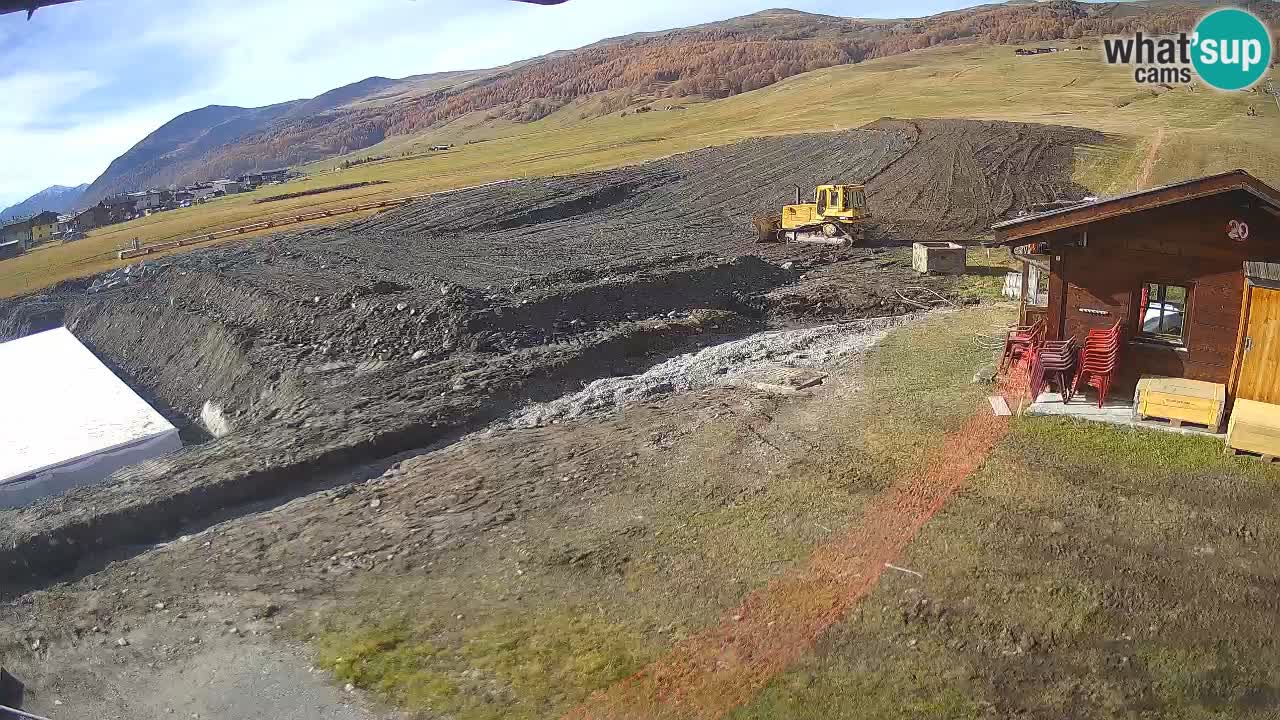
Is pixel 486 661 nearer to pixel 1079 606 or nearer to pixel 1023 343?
pixel 1079 606

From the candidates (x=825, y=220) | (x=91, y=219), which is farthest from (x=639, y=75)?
(x=825, y=220)

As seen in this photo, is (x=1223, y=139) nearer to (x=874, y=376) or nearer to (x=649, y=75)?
(x=874, y=376)

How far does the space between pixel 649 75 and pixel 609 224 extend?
121 m

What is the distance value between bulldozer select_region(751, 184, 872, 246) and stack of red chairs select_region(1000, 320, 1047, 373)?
16.2 meters

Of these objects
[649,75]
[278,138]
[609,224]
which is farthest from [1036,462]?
[278,138]

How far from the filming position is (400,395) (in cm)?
1798

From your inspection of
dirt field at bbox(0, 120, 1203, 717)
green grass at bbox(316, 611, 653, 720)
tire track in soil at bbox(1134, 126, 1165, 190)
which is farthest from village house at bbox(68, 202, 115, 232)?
tire track in soil at bbox(1134, 126, 1165, 190)

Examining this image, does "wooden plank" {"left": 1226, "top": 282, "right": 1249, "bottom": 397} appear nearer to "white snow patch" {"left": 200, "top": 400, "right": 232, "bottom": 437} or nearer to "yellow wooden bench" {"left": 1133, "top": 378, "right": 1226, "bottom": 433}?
"yellow wooden bench" {"left": 1133, "top": 378, "right": 1226, "bottom": 433}

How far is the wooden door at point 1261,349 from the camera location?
40.0 ft

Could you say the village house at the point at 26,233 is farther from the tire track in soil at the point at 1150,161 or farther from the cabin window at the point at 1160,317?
the tire track in soil at the point at 1150,161

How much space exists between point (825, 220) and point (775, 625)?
24.5 m

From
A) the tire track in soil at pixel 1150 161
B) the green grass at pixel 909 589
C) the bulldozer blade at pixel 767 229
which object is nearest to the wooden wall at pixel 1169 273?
the green grass at pixel 909 589

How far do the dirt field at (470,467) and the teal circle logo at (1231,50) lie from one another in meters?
42.8

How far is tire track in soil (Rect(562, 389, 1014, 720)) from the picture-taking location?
26.3 ft
